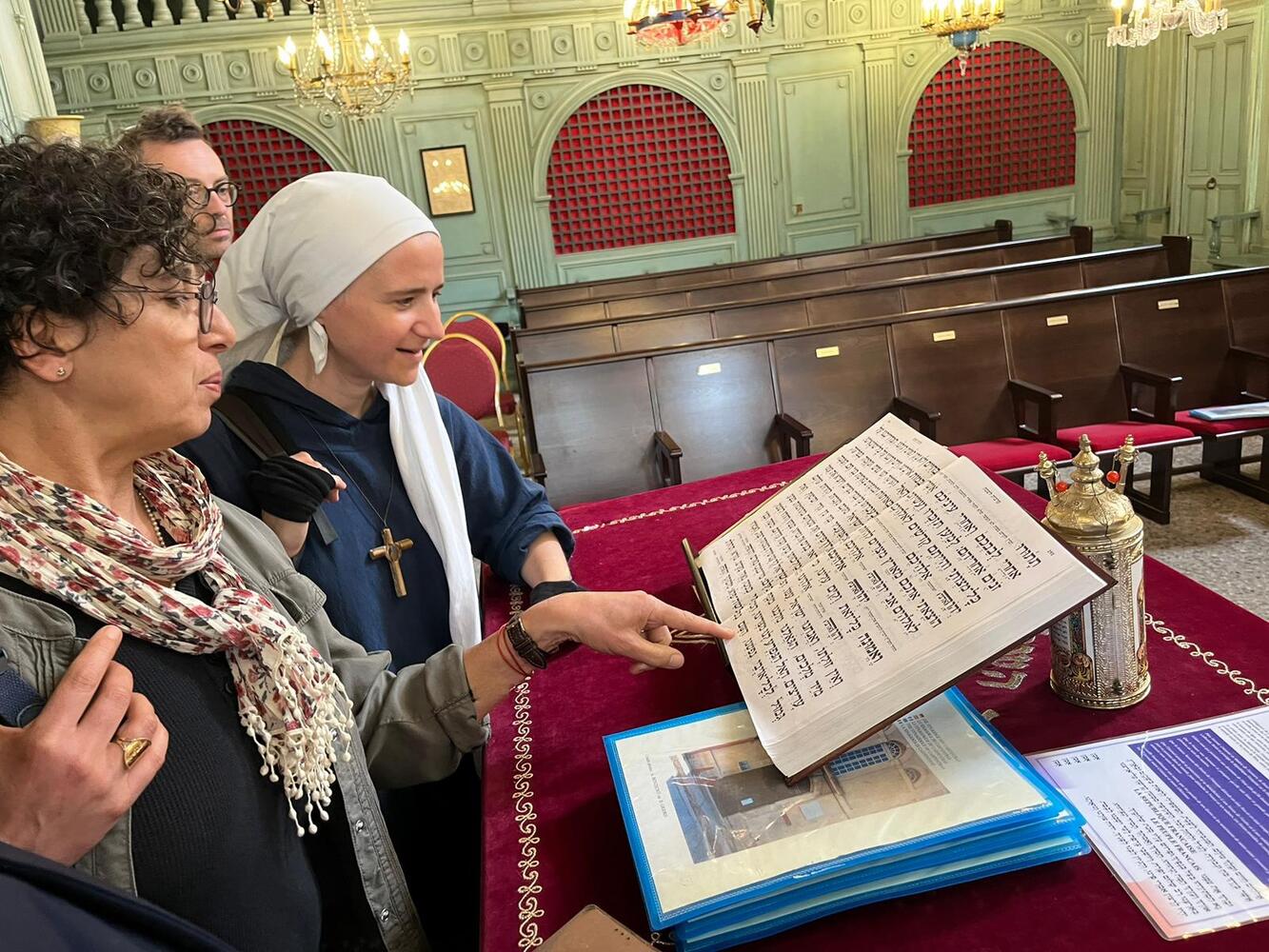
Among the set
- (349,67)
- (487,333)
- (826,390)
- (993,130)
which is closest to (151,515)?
(826,390)

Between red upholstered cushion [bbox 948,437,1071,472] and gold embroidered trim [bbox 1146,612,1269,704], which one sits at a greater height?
gold embroidered trim [bbox 1146,612,1269,704]

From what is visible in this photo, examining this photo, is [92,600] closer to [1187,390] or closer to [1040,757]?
[1040,757]

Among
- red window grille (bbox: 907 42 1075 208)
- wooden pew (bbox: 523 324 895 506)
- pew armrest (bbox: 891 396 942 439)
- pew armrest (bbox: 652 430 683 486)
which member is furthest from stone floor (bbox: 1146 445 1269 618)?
red window grille (bbox: 907 42 1075 208)

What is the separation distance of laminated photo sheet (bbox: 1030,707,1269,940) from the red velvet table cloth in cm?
2

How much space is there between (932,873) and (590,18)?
8644 mm

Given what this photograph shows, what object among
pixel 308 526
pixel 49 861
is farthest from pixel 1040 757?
pixel 308 526

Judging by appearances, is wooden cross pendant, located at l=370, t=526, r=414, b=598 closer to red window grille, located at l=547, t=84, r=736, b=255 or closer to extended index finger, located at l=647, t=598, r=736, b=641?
extended index finger, located at l=647, t=598, r=736, b=641

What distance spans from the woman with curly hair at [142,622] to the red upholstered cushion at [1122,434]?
2.87m

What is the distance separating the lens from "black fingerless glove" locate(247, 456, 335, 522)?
1271mm

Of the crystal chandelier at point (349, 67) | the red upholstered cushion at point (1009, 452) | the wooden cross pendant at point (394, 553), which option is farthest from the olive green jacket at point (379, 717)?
the crystal chandelier at point (349, 67)

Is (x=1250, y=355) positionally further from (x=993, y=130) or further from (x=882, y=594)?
(x=993, y=130)

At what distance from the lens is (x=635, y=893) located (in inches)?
34.0

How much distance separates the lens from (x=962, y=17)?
6.45 m

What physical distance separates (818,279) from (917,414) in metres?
3.58
